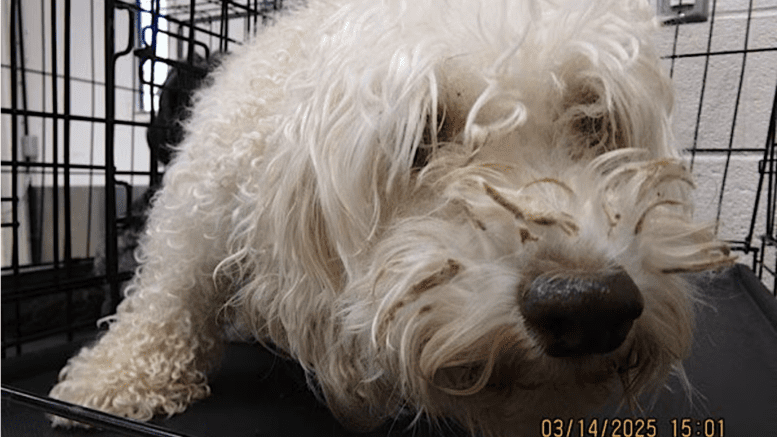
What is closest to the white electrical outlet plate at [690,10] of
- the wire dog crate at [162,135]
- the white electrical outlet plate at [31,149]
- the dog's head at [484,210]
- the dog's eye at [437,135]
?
the wire dog crate at [162,135]

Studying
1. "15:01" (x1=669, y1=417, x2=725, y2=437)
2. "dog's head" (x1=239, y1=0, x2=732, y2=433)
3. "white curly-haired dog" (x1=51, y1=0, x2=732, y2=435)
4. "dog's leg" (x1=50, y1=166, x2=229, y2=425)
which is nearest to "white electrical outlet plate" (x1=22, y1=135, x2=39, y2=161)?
"dog's leg" (x1=50, y1=166, x2=229, y2=425)

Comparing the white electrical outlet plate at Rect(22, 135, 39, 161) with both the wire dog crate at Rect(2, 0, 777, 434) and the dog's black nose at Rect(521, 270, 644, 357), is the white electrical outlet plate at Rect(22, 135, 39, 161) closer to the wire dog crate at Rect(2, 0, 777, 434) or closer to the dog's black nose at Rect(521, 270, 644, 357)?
the wire dog crate at Rect(2, 0, 777, 434)

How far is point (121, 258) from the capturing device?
2037mm

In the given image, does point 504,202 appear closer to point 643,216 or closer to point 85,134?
point 643,216

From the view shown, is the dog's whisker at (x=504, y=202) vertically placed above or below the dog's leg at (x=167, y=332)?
above

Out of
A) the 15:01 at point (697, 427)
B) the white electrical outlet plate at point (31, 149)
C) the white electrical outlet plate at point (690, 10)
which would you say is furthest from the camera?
the white electrical outlet plate at point (31, 149)

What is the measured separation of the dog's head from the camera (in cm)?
55

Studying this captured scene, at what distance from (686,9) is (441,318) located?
161 centimetres

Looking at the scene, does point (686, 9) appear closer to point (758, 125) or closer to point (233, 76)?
point (758, 125)

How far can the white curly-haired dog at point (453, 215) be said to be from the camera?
1.81 feet

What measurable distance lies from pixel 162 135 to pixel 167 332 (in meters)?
0.90

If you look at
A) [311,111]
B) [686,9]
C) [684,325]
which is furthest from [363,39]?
[686,9]

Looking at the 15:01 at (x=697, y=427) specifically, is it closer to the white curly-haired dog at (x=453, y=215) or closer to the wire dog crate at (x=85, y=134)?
the white curly-haired dog at (x=453, y=215)

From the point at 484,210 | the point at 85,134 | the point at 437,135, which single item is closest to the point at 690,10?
the point at 437,135
